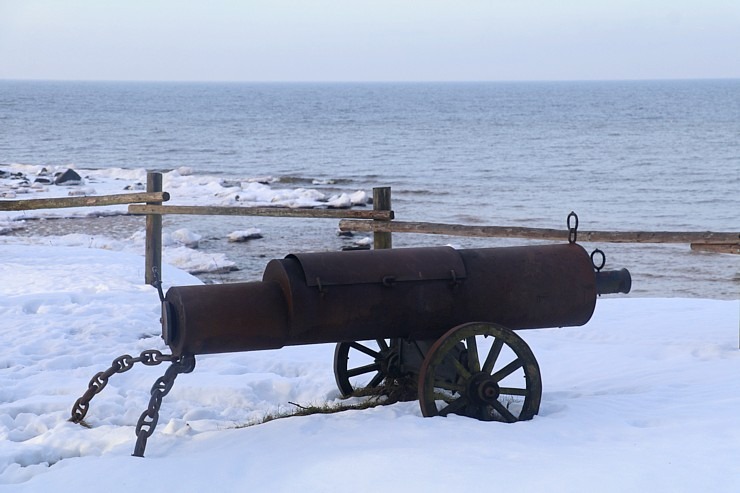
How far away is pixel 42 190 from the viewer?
25562 millimetres

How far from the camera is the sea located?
58.0 ft

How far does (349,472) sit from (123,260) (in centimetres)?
810

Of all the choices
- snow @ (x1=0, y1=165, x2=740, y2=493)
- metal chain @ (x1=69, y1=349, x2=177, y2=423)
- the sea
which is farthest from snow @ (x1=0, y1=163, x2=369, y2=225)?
metal chain @ (x1=69, y1=349, x2=177, y2=423)

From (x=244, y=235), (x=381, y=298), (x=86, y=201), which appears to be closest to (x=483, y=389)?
(x=381, y=298)

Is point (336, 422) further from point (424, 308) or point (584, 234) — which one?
point (584, 234)

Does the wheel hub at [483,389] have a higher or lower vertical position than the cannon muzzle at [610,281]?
lower

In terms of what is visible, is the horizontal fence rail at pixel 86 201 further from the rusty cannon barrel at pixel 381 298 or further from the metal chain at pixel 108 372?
the rusty cannon barrel at pixel 381 298

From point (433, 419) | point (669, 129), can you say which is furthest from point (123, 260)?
point (669, 129)

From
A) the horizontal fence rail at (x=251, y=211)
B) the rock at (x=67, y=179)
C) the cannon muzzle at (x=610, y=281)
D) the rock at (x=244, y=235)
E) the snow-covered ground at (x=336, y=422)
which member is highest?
the horizontal fence rail at (x=251, y=211)

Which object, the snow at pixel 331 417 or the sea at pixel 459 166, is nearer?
the snow at pixel 331 417

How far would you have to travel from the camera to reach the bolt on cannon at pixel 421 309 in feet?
16.6

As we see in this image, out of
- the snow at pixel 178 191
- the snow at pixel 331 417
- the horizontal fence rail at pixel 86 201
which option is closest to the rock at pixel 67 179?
the snow at pixel 178 191

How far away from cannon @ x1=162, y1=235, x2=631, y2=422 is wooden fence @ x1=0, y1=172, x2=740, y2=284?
2.67 metres

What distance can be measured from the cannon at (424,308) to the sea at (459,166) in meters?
9.12
